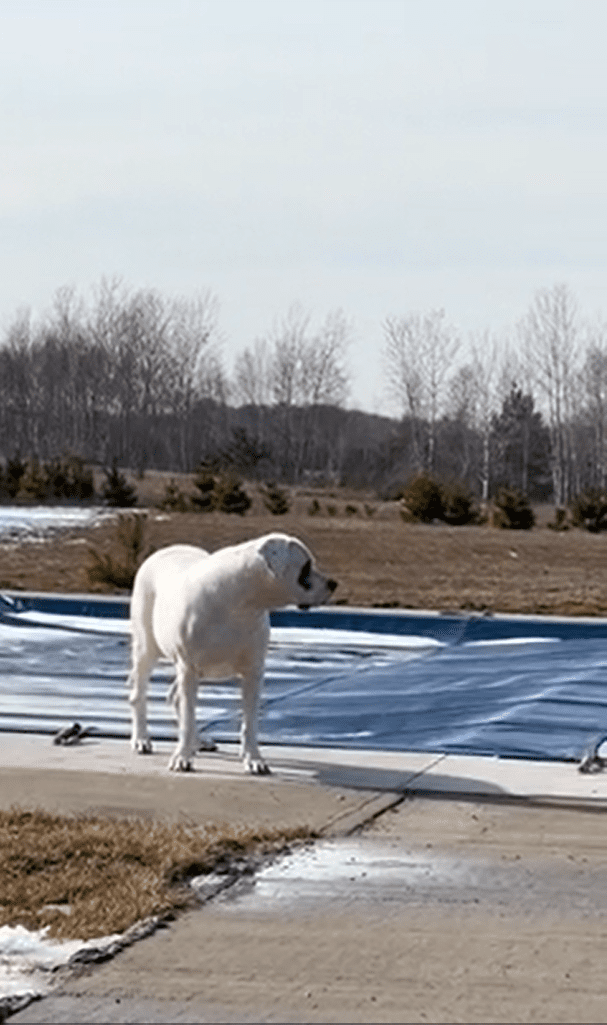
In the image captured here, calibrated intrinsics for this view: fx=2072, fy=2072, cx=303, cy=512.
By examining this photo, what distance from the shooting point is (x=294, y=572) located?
10.7m

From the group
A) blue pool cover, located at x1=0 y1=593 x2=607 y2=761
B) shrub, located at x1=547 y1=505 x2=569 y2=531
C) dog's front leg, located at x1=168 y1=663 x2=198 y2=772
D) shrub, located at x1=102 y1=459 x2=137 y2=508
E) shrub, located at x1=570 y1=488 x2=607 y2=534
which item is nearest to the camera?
dog's front leg, located at x1=168 y1=663 x2=198 y2=772

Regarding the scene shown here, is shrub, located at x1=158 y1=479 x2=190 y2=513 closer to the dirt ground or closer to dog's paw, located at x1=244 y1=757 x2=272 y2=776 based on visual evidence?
the dirt ground

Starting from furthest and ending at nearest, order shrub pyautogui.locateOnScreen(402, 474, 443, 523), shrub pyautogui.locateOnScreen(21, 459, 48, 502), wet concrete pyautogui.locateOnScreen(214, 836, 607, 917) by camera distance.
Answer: shrub pyautogui.locateOnScreen(21, 459, 48, 502) < shrub pyautogui.locateOnScreen(402, 474, 443, 523) < wet concrete pyautogui.locateOnScreen(214, 836, 607, 917)

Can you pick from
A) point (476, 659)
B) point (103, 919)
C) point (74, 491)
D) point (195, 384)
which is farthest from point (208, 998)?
point (195, 384)

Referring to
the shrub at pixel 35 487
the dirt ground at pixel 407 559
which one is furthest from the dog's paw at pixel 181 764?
the shrub at pixel 35 487

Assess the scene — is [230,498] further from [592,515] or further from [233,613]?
[233,613]

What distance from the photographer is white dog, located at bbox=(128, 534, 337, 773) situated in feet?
35.3

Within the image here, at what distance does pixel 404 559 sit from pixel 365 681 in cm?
1611

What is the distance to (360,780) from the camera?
35.8 ft

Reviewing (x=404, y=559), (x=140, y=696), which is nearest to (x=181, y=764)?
(x=140, y=696)

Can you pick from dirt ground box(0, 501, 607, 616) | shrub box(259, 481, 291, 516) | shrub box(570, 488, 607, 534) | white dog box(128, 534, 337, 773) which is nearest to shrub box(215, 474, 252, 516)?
shrub box(259, 481, 291, 516)

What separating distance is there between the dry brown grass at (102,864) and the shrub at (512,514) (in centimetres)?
3105

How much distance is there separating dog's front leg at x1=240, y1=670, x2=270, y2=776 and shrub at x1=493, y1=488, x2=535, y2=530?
2947 centimetres

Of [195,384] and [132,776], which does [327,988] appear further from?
[195,384]
